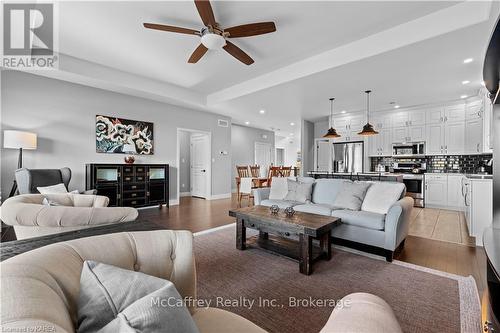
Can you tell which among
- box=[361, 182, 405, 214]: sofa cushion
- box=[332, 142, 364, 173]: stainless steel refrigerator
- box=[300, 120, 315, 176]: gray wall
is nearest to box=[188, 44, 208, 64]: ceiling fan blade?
box=[361, 182, 405, 214]: sofa cushion

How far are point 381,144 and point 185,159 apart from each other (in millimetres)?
6133

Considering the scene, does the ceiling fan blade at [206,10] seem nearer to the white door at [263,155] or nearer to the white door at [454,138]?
the white door at [454,138]

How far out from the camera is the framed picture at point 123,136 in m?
4.77

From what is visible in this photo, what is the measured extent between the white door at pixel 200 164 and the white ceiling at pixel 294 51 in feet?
6.17

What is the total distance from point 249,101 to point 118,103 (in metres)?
2.98

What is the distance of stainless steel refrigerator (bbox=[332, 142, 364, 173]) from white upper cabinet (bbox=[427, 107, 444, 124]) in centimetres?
170

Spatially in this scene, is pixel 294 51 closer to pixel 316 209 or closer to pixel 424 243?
pixel 316 209

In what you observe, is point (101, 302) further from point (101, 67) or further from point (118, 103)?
point (118, 103)

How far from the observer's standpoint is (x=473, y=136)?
511cm

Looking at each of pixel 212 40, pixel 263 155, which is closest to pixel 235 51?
pixel 212 40

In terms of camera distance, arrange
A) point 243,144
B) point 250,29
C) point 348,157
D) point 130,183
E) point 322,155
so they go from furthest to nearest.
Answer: point 243,144 < point 322,155 < point 348,157 < point 130,183 < point 250,29

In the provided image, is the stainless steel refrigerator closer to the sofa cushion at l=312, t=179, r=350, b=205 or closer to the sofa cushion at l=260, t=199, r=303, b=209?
the sofa cushion at l=312, t=179, r=350, b=205

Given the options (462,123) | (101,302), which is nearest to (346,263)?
(101,302)

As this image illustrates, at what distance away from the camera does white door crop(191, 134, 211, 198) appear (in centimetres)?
696
